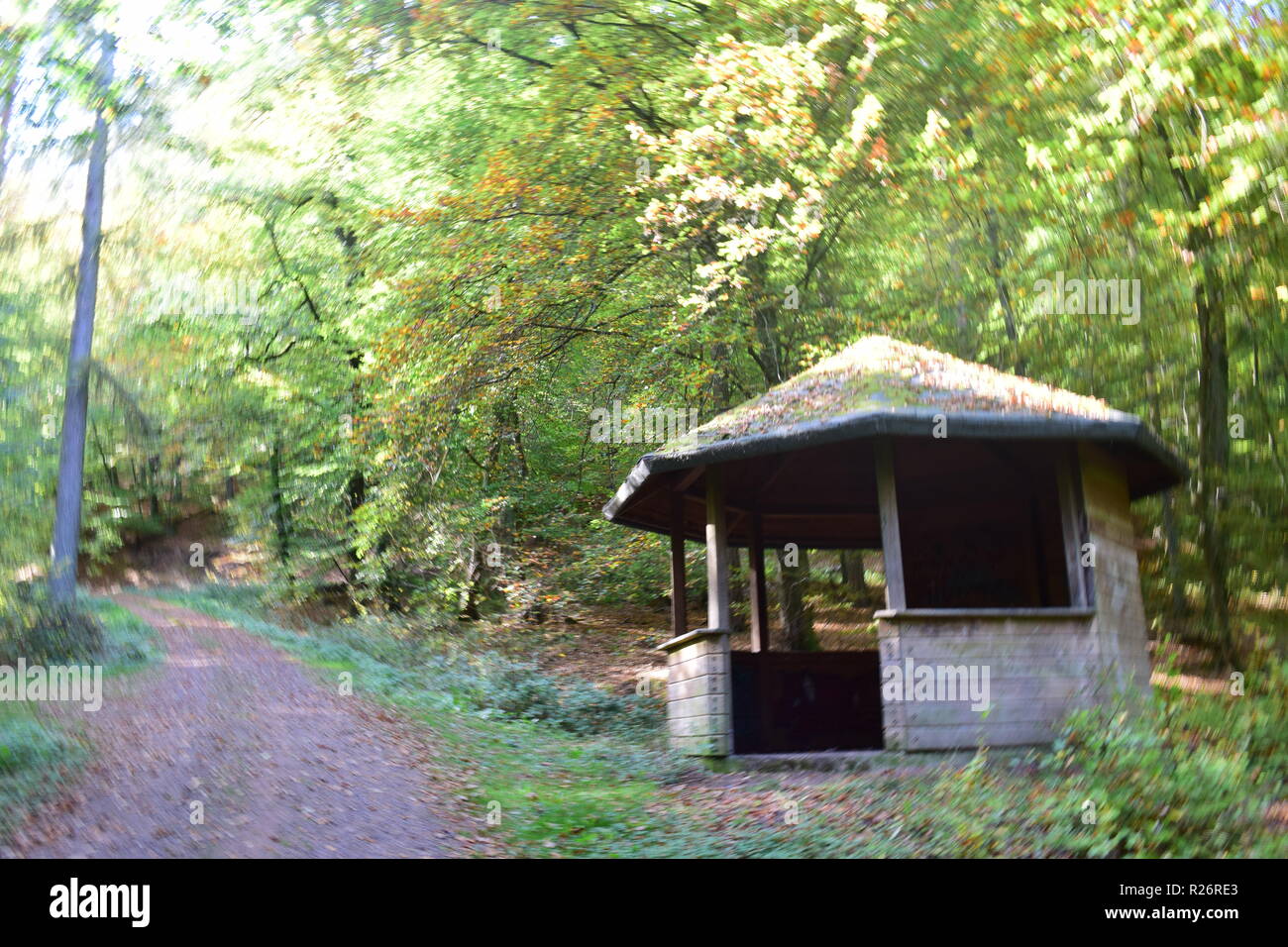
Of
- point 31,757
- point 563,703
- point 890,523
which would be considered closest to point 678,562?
point 890,523

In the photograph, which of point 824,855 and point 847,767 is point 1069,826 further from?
point 847,767

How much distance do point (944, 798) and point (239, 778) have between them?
5651mm

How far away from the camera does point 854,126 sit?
12508mm

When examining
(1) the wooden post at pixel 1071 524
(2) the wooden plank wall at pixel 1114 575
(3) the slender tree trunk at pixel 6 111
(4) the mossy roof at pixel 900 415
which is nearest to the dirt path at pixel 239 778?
(4) the mossy roof at pixel 900 415

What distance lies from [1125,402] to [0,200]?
15.8 m

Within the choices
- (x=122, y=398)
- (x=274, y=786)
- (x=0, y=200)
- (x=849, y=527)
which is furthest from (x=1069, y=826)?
(x=0, y=200)

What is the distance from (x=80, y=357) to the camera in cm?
1136

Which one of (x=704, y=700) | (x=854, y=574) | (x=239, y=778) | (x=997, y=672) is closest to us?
(x=239, y=778)

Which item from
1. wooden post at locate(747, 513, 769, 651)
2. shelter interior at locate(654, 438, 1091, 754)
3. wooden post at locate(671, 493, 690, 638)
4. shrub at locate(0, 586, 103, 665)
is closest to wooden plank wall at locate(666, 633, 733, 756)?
wooden post at locate(671, 493, 690, 638)

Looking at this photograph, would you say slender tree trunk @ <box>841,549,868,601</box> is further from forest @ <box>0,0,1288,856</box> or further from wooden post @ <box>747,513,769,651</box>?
wooden post @ <box>747,513,769,651</box>

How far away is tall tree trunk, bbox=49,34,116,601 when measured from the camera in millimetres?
11172

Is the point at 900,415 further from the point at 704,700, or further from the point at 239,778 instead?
Result: the point at 239,778

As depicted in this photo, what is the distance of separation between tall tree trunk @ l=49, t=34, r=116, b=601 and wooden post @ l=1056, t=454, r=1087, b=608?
11.1 m
